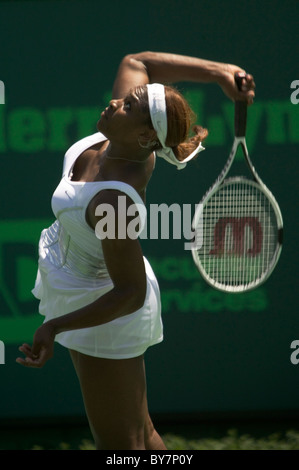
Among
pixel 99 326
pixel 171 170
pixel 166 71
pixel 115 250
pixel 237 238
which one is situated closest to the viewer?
pixel 115 250

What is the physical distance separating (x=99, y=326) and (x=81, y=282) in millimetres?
Result: 141

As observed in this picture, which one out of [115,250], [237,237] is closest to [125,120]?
[115,250]

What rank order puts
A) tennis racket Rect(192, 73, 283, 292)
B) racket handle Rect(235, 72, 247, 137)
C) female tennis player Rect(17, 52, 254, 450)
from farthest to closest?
tennis racket Rect(192, 73, 283, 292), racket handle Rect(235, 72, 247, 137), female tennis player Rect(17, 52, 254, 450)

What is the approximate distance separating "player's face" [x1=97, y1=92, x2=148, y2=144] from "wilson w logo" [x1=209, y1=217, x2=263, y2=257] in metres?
0.61

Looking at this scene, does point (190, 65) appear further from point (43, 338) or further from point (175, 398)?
point (175, 398)

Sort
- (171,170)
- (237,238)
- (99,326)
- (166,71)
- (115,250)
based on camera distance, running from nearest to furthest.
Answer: (115,250) → (99,326) → (166,71) → (237,238) → (171,170)

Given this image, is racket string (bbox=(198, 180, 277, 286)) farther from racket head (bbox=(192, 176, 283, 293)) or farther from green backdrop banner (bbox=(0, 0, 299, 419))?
green backdrop banner (bbox=(0, 0, 299, 419))

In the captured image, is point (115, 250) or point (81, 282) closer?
point (115, 250)

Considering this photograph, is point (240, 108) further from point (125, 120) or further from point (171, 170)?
point (171, 170)

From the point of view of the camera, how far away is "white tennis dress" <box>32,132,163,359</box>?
7.72 ft

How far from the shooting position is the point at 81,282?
2.46 meters

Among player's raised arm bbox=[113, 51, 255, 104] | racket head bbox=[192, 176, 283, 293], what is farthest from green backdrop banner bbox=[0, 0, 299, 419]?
player's raised arm bbox=[113, 51, 255, 104]

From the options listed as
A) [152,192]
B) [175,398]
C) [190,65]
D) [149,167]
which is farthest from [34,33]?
[175,398]

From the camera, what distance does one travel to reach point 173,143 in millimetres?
2328
